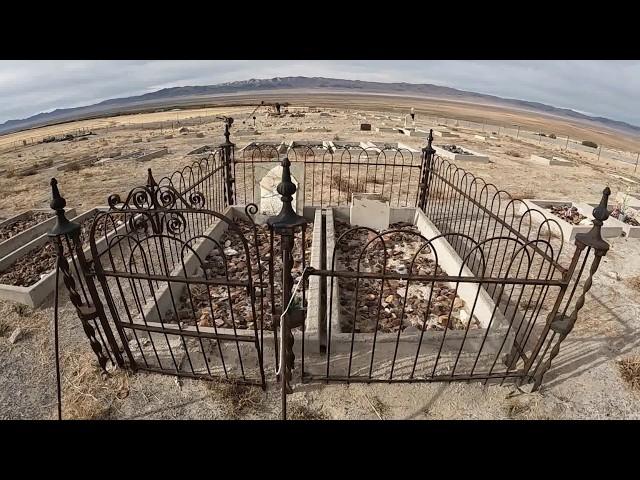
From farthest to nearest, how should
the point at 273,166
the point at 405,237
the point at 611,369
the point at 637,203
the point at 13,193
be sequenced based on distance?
the point at 13,193 → the point at 637,203 → the point at 273,166 → the point at 405,237 → the point at 611,369

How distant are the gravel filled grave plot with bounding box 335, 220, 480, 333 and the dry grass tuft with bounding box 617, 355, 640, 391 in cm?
143

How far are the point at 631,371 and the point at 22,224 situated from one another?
9864mm

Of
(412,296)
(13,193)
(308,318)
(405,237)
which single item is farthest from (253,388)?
(13,193)

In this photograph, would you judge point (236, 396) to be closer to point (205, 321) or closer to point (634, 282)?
point (205, 321)

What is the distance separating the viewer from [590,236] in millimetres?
2758

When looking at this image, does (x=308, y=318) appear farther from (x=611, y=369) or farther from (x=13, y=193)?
(x=13, y=193)

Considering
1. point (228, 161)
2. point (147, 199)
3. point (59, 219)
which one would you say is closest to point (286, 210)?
point (59, 219)

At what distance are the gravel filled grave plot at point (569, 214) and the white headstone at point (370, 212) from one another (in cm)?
399

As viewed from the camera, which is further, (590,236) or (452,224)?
(452,224)

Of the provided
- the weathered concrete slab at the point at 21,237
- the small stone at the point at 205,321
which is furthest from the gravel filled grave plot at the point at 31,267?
the small stone at the point at 205,321

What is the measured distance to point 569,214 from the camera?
7.98 m

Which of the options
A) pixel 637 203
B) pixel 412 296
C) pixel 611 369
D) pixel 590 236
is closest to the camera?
pixel 590 236

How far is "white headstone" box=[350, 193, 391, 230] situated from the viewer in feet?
22.3

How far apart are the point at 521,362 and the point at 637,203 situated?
305 inches
